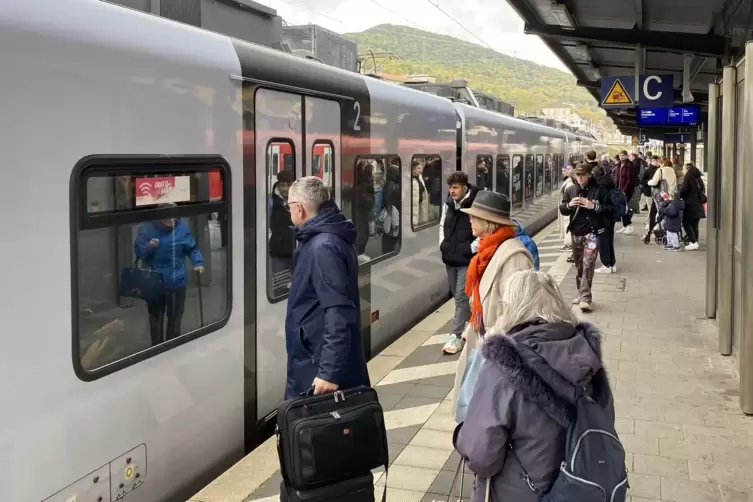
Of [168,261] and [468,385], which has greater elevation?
[168,261]

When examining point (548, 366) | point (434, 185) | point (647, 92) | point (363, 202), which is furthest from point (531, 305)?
point (647, 92)

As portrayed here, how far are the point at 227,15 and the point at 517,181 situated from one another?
37.3 feet

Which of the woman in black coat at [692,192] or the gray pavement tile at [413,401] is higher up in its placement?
the woman in black coat at [692,192]

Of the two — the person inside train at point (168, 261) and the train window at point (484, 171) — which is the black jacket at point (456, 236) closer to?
the person inside train at point (168, 261)

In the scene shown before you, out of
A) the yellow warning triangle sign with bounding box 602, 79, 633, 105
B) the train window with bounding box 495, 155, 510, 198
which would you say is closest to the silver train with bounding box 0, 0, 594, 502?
the train window with bounding box 495, 155, 510, 198

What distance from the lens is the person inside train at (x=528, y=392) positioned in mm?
2773

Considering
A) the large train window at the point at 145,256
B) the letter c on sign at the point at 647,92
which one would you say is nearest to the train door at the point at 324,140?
the large train window at the point at 145,256

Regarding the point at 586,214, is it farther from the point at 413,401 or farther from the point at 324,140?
the point at 324,140

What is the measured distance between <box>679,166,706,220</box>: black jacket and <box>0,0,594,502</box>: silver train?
10.9 m

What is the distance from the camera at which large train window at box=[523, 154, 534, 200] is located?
17391 millimetres

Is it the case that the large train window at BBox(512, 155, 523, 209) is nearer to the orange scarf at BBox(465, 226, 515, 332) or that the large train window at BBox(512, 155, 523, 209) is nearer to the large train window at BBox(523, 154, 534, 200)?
the large train window at BBox(523, 154, 534, 200)

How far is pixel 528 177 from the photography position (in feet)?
58.0

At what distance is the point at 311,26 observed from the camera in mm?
7391

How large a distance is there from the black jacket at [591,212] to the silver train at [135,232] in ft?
13.4
